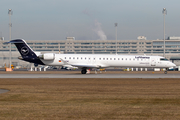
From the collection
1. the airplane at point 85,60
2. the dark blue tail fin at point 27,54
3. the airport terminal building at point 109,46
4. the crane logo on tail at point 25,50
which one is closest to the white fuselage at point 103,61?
the airplane at point 85,60

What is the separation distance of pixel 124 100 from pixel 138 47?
135 m

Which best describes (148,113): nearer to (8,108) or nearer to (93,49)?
(8,108)

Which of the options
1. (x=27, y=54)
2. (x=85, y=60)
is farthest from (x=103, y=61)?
(x=27, y=54)

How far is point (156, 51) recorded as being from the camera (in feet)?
477

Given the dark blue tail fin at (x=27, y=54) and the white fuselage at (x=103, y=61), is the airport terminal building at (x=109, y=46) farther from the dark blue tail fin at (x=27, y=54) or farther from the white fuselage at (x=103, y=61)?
the dark blue tail fin at (x=27, y=54)

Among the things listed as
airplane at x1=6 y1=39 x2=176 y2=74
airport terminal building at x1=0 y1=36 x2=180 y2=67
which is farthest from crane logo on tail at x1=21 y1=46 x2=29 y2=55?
airport terminal building at x1=0 y1=36 x2=180 y2=67

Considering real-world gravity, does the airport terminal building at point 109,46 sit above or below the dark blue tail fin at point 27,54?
above

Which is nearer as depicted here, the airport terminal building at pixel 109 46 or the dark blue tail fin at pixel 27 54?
the dark blue tail fin at pixel 27 54

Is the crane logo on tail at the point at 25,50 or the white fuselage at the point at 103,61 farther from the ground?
the crane logo on tail at the point at 25,50

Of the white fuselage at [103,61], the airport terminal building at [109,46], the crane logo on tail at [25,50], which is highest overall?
the airport terminal building at [109,46]

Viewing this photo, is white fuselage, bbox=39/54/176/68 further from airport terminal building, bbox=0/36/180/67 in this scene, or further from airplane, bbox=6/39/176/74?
airport terminal building, bbox=0/36/180/67

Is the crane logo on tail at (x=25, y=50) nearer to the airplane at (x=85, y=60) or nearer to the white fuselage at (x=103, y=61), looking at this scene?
the airplane at (x=85, y=60)

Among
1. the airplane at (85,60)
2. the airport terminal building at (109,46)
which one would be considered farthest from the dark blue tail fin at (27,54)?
the airport terminal building at (109,46)

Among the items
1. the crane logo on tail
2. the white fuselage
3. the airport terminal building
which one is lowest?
the white fuselage
